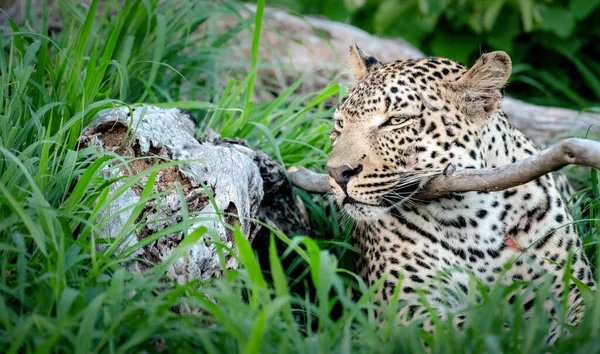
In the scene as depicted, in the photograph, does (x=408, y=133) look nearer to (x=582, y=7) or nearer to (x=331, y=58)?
(x=331, y=58)

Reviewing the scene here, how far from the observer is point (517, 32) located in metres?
9.66

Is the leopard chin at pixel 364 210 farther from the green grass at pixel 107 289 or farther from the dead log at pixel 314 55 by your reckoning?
the dead log at pixel 314 55

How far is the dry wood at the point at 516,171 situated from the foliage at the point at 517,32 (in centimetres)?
413

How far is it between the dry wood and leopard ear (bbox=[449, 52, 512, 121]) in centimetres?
43

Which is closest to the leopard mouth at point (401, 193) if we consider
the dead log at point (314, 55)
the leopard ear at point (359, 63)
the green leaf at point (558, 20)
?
the leopard ear at point (359, 63)

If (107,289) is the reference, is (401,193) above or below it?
above

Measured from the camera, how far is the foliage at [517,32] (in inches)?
358

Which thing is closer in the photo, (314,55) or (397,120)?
(397,120)

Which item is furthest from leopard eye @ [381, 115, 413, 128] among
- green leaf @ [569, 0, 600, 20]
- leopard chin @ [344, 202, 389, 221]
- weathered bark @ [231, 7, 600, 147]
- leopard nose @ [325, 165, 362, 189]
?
green leaf @ [569, 0, 600, 20]

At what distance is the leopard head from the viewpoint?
480 centimetres

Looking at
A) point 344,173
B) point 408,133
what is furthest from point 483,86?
point 344,173

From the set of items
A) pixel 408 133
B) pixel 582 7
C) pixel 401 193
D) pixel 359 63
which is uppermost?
pixel 582 7

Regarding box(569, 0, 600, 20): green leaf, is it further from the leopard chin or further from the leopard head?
the leopard chin

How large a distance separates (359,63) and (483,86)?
1.06 meters
